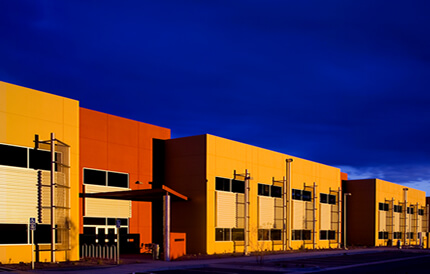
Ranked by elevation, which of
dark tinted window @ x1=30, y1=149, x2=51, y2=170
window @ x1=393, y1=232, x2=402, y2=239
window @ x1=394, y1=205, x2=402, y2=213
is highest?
dark tinted window @ x1=30, y1=149, x2=51, y2=170

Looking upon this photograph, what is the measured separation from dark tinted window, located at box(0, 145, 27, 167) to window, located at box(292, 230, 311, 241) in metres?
29.1

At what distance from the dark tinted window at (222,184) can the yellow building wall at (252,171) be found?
1.15 feet

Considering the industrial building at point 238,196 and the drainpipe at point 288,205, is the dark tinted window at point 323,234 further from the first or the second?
the drainpipe at point 288,205

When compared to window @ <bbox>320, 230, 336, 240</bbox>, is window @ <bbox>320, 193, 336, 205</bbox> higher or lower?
higher

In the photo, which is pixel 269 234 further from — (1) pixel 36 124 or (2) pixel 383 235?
(2) pixel 383 235

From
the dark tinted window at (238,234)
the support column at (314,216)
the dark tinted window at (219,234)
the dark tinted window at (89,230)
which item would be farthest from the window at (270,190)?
the dark tinted window at (89,230)

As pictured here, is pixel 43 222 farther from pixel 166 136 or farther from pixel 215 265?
pixel 166 136

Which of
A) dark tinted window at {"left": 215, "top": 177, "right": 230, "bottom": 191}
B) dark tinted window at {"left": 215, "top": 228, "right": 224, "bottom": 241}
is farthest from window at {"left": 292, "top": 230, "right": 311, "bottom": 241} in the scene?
dark tinted window at {"left": 215, "top": 228, "right": 224, "bottom": 241}

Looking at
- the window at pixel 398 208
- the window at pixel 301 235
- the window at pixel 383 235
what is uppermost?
the window at pixel 398 208

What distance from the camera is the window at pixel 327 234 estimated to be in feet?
174

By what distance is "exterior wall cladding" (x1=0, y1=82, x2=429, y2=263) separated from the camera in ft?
81.6

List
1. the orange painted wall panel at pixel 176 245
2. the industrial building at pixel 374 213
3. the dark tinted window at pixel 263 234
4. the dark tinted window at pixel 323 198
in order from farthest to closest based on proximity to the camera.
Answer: the industrial building at pixel 374 213, the dark tinted window at pixel 323 198, the dark tinted window at pixel 263 234, the orange painted wall panel at pixel 176 245

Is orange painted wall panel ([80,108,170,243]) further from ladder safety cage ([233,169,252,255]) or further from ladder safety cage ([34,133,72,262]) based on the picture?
ladder safety cage ([233,169,252,255])

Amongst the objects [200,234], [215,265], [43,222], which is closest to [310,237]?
[200,234]
